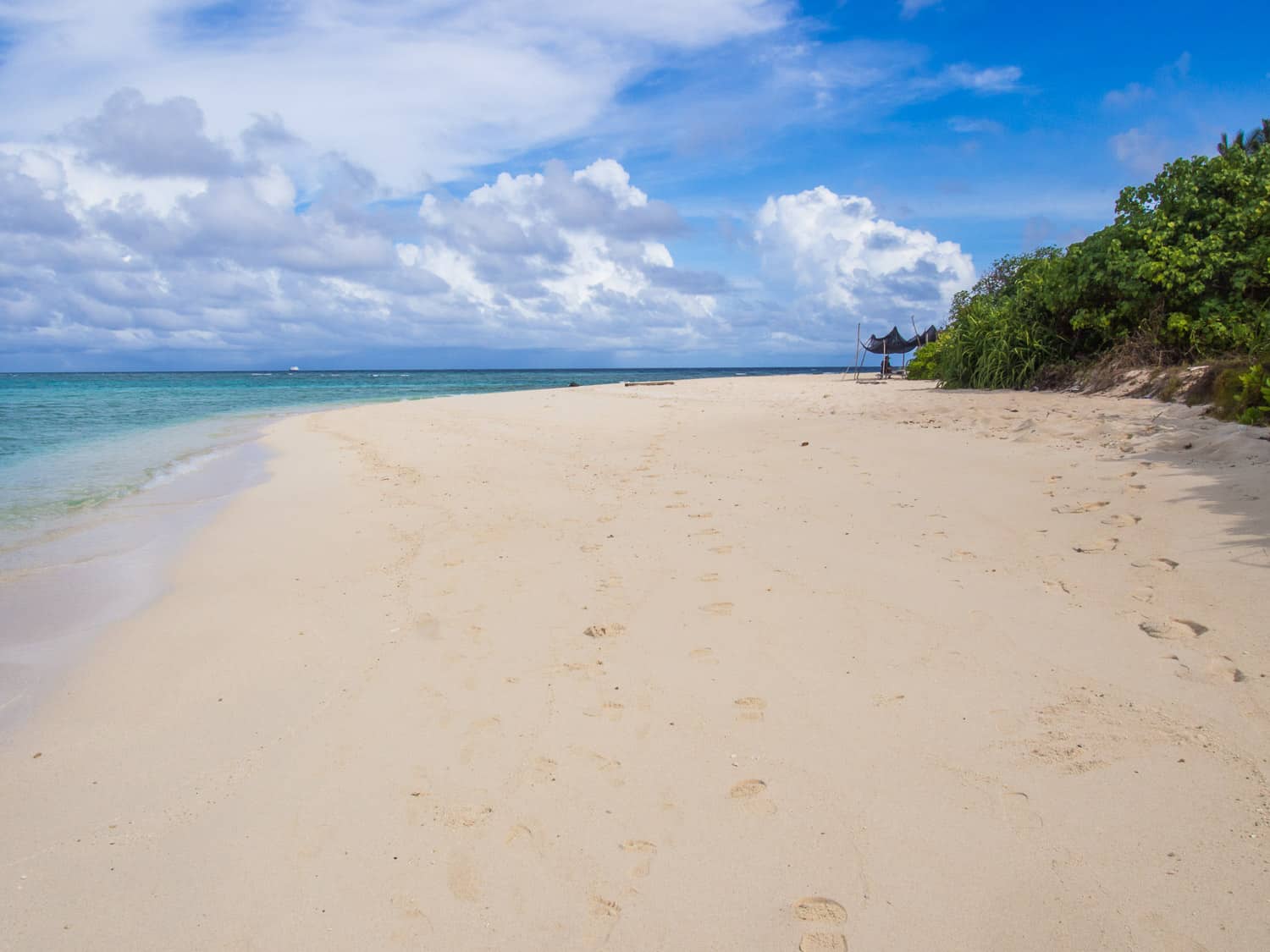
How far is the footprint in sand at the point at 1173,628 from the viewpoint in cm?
327

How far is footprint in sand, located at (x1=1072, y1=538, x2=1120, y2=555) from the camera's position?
4438mm

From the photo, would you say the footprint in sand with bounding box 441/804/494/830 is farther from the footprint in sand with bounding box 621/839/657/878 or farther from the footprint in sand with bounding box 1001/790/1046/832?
the footprint in sand with bounding box 1001/790/1046/832

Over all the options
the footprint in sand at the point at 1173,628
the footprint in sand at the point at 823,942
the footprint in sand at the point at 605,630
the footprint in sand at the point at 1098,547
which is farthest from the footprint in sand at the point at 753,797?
the footprint in sand at the point at 1098,547

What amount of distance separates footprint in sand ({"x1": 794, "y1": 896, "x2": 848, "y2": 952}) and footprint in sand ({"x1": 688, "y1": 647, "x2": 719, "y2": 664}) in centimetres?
144

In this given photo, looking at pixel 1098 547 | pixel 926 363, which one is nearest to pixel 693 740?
pixel 1098 547

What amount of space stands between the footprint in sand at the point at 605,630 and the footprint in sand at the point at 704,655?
0.43 metres

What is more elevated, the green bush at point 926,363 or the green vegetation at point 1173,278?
the green vegetation at point 1173,278

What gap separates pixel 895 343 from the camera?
29.7 m

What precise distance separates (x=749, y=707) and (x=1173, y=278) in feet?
38.6

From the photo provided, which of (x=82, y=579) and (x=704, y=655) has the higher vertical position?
(x=704, y=655)

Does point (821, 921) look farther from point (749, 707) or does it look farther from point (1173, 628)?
point (1173, 628)

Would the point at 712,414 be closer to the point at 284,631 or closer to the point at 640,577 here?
the point at 640,577

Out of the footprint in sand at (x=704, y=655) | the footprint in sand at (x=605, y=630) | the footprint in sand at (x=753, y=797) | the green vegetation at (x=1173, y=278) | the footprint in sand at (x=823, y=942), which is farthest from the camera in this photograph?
the green vegetation at (x=1173, y=278)

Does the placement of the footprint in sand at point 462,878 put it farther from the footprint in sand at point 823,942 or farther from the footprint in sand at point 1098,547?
the footprint in sand at point 1098,547
